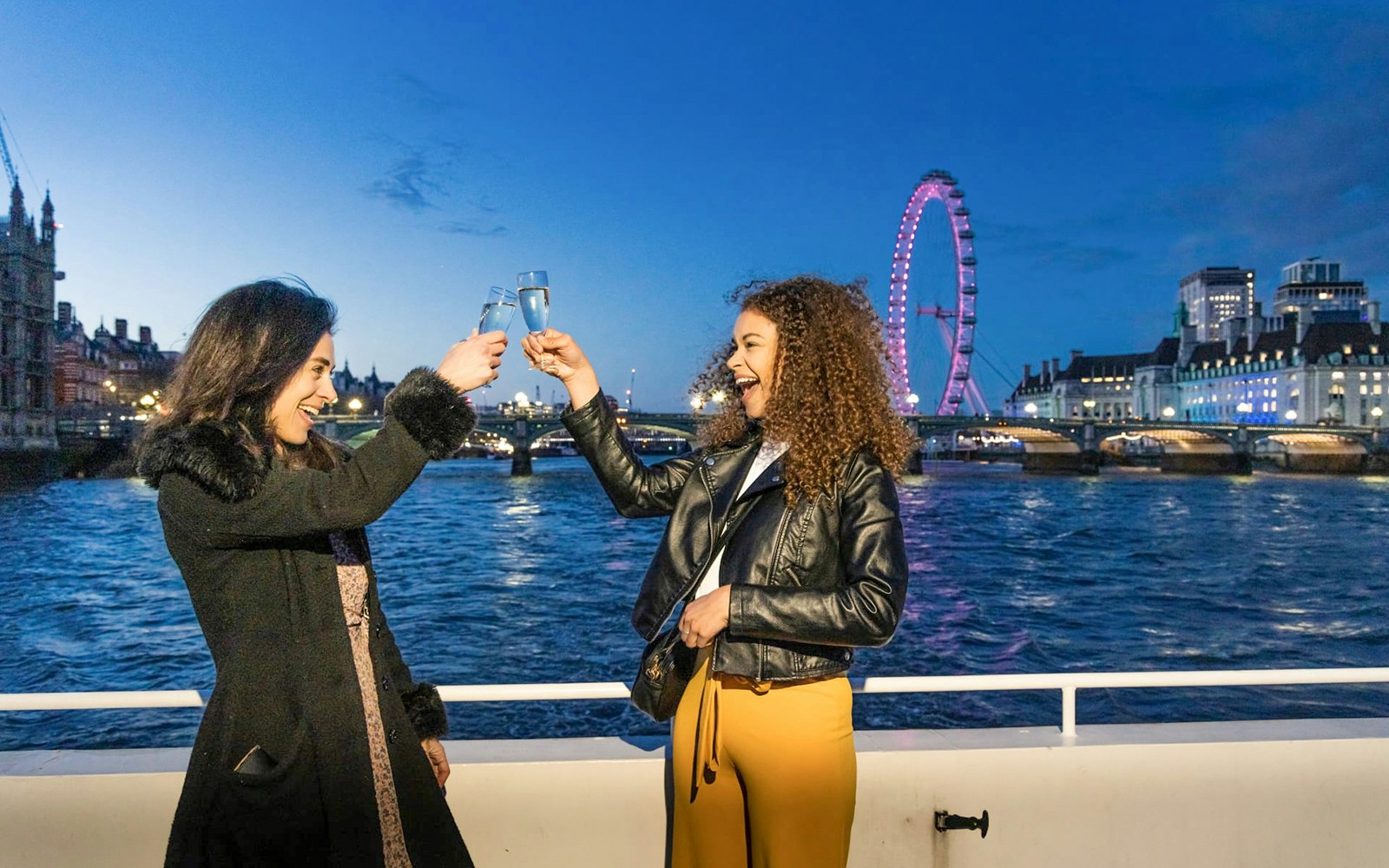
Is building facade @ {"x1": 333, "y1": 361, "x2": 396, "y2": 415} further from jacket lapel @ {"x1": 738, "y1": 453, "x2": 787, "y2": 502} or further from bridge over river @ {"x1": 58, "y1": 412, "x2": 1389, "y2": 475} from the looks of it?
jacket lapel @ {"x1": 738, "y1": 453, "x2": 787, "y2": 502}

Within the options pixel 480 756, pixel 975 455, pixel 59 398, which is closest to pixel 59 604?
pixel 480 756

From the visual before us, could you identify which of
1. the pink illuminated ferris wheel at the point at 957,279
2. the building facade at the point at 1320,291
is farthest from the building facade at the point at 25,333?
the building facade at the point at 1320,291

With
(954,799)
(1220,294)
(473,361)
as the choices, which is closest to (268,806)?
(473,361)

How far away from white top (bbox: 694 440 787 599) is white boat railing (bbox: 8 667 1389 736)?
0.49 meters

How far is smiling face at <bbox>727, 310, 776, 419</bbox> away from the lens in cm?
200

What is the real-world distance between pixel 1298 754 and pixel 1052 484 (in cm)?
5404

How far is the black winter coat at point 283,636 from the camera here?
1.50 m

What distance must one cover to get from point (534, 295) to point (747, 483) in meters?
0.57

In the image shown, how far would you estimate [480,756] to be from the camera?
2320mm

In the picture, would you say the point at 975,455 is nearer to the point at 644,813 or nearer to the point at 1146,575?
the point at 1146,575

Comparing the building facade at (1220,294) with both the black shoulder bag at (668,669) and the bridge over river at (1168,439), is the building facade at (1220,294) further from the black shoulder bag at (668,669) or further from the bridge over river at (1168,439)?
the black shoulder bag at (668,669)

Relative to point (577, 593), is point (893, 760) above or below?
above

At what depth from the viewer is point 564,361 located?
2.07m

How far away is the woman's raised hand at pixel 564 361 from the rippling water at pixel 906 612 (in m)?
8.03
